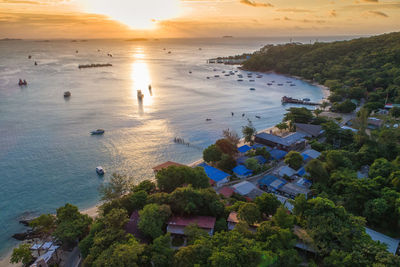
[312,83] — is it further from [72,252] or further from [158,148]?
[72,252]

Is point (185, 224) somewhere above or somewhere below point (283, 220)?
below

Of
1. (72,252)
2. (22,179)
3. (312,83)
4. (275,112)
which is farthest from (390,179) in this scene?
(312,83)

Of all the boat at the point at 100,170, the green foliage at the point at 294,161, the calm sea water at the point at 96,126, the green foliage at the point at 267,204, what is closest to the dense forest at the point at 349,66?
the calm sea water at the point at 96,126

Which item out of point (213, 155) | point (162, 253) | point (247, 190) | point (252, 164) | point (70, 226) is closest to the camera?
point (162, 253)

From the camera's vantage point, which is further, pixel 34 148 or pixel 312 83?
pixel 312 83

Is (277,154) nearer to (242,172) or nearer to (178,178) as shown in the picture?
(242,172)

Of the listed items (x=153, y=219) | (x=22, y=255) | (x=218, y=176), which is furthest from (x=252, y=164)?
(x=22, y=255)

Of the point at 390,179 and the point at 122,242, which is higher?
the point at 390,179

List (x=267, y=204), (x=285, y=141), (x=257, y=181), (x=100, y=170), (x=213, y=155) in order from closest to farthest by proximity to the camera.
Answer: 1. (x=267, y=204)
2. (x=257, y=181)
3. (x=213, y=155)
4. (x=100, y=170)
5. (x=285, y=141)
